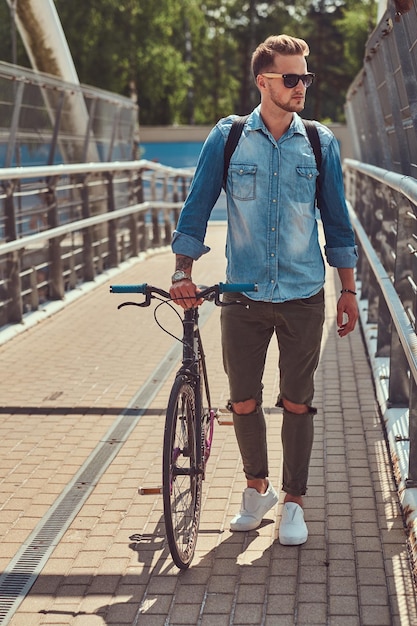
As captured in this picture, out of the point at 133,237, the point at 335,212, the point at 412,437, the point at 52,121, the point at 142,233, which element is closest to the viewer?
the point at 335,212

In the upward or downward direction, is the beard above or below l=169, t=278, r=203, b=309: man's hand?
above

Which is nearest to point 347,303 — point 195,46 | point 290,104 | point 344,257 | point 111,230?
point 344,257

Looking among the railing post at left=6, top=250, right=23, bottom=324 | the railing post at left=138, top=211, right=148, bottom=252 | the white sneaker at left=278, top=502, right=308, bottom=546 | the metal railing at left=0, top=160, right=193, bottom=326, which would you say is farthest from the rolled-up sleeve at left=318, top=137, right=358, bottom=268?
the railing post at left=138, top=211, right=148, bottom=252

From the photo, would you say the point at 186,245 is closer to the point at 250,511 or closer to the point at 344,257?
the point at 344,257

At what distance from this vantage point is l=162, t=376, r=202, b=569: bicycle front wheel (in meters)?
4.21

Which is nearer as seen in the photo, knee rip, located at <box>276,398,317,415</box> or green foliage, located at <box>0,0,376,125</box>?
knee rip, located at <box>276,398,317,415</box>

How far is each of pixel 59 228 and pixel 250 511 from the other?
6436mm

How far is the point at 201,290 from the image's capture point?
14.6ft

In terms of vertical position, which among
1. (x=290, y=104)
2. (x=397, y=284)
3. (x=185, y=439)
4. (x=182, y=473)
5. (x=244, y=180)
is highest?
(x=290, y=104)

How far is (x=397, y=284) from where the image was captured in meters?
6.15

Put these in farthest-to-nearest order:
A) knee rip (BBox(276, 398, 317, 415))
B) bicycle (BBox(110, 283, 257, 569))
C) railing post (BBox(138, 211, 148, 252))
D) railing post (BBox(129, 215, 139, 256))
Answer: railing post (BBox(138, 211, 148, 252)) → railing post (BBox(129, 215, 139, 256)) → knee rip (BBox(276, 398, 317, 415)) → bicycle (BBox(110, 283, 257, 569))

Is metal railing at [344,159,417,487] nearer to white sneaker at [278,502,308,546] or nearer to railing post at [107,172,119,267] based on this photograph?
white sneaker at [278,502,308,546]

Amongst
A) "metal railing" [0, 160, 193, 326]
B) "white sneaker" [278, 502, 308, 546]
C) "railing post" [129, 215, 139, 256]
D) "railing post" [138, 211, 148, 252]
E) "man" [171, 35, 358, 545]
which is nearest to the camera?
"man" [171, 35, 358, 545]

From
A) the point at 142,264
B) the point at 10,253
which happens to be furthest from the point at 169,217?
the point at 10,253
